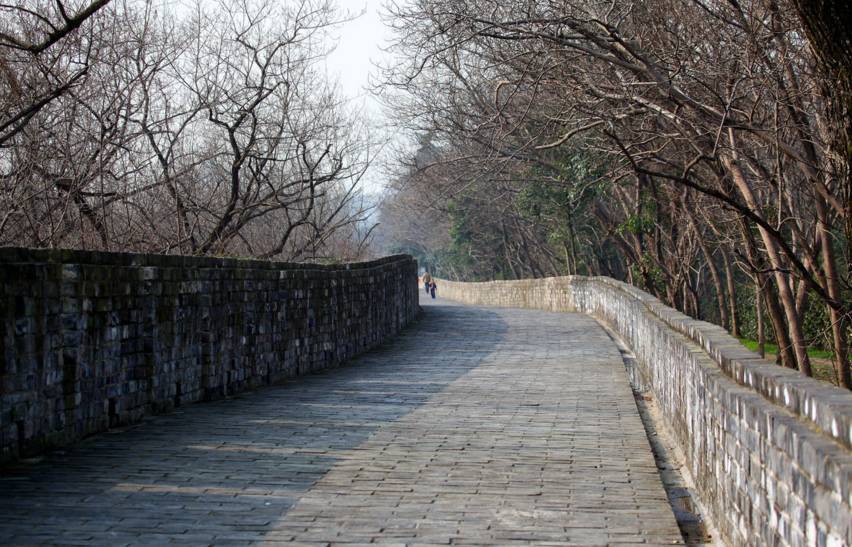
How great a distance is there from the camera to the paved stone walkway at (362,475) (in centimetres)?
598

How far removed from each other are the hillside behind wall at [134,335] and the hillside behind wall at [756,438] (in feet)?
15.3

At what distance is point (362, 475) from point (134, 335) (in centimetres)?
334

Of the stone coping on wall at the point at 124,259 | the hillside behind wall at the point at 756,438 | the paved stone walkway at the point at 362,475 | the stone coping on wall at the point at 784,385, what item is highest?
the stone coping on wall at the point at 124,259

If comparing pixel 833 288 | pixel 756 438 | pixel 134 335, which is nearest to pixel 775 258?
pixel 833 288

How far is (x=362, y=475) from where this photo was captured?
7.55 meters

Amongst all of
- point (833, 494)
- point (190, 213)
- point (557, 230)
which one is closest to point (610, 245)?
point (557, 230)

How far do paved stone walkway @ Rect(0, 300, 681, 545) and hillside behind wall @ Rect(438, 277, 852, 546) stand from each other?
1.32 ft

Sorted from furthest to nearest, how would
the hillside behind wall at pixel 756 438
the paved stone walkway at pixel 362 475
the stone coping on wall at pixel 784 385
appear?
1. the paved stone walkway at pixel 362 475
2. the stone coping on wall at pixel 784 385
3. the hillside behind wall at pixel 756 438

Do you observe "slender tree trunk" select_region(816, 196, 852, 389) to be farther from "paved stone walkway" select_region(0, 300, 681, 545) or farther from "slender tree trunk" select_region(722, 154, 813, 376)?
"paved stone walkway" select_region(0, 300, 681, 545)

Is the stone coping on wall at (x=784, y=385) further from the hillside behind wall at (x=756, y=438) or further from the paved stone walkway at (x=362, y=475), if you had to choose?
the paved stone walkway at (x=362, y=475)

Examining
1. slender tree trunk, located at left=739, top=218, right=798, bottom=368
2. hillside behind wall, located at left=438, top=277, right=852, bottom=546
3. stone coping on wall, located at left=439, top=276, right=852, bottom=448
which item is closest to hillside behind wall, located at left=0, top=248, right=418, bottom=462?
hillside behind wall, located at left=438, top=277, right=852, bottom=546

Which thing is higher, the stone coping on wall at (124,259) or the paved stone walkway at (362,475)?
the stone coping on wall at (124,259)

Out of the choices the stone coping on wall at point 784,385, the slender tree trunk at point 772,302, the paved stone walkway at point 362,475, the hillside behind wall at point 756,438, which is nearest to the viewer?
the hillside behind wall at point 756,438

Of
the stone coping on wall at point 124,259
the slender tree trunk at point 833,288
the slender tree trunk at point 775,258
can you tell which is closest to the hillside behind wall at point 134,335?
the stone coping on wall at point 124,259
